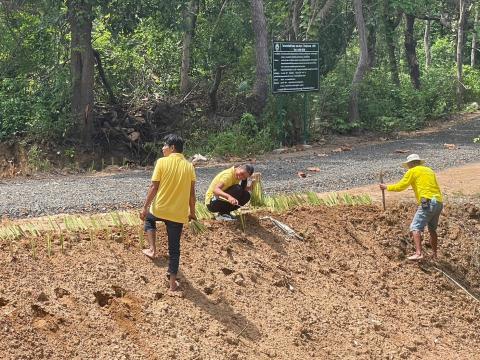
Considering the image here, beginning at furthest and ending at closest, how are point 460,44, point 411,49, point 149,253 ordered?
point 411,49
point 460,44
point 149,253

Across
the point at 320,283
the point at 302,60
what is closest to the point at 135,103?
the point at 302,60

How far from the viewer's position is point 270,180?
12703mm

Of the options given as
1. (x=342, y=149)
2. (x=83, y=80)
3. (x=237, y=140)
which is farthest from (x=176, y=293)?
(x=342, y=149)

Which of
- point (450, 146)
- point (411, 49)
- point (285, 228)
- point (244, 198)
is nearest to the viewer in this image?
point (244, 198)

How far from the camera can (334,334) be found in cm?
787

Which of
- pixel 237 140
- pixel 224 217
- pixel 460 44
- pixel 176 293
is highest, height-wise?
pixel 460 44

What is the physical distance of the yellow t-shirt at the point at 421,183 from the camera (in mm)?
9453

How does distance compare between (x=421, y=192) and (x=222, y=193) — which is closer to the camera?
(x=222, y=193)

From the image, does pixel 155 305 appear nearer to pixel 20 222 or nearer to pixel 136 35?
pixel 20 222

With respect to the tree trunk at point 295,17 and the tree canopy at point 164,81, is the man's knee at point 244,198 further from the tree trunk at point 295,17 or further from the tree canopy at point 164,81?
the tree trunk at point 295,17

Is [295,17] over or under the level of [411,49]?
over

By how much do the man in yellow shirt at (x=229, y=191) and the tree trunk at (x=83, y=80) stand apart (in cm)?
795

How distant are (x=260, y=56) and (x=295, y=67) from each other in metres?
1.66

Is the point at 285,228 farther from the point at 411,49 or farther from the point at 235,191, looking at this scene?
the point at 411,49
